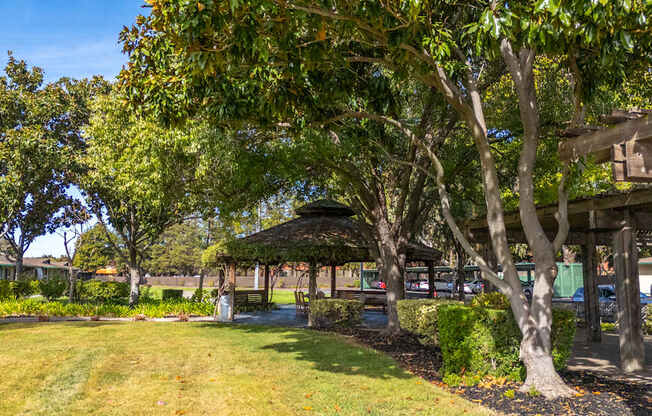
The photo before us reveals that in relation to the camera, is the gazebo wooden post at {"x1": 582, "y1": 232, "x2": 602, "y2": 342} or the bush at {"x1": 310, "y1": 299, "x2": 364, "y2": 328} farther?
the bush at {"x1": 310, "y1": 299, "x2": 364, "y2": 328}

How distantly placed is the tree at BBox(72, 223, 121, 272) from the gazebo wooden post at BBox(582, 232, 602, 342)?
68.1 feet

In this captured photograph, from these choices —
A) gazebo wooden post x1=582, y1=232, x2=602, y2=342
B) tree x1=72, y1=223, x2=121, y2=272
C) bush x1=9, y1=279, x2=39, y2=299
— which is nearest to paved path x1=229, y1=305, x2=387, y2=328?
gazebo wooden post x1=582, y1=232, x2=602, y2=342

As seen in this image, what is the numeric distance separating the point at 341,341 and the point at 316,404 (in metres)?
5.75

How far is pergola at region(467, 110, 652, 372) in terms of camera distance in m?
3.46

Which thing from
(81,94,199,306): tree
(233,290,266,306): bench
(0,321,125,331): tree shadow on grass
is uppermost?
(81,94,199,306): tree

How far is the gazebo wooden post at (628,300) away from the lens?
8688mm

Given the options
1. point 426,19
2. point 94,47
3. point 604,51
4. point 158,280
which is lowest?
point 158,280

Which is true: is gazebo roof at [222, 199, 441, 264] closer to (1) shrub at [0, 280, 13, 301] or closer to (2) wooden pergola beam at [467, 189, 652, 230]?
(2) wooden pergola beam at [467, 189, 652, 230]

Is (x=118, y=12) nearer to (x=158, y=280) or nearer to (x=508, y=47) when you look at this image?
(x=508, y=47)

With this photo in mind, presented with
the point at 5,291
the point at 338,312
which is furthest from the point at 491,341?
the point at 5,291

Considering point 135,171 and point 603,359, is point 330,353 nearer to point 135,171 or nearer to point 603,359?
point 603,359

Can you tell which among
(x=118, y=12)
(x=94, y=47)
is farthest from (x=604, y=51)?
(x=94, y=47)

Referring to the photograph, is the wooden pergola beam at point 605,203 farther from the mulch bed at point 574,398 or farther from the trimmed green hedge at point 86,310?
the trimmed green hedge at point 86,310

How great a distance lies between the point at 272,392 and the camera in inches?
284
